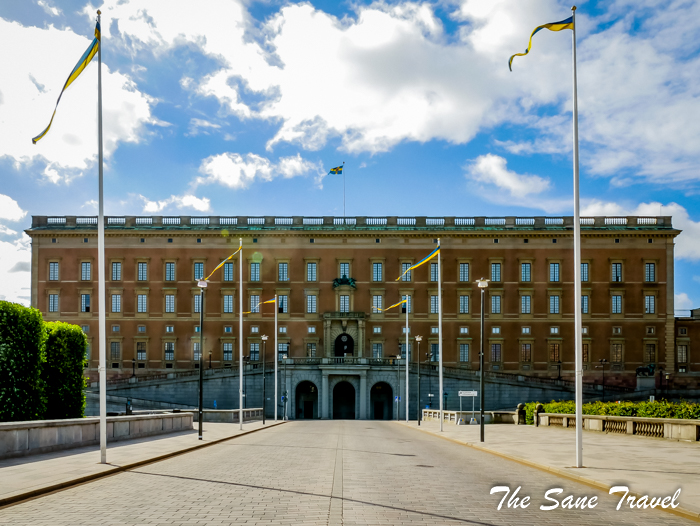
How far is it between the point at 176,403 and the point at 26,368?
1929 inches

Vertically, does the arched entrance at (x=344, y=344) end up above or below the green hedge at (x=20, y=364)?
below

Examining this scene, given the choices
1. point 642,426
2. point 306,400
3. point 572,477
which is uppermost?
point 572,477

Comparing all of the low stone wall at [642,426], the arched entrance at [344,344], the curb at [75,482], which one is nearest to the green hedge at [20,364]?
the curb at [75,482]

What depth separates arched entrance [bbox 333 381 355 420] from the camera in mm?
→ 78062

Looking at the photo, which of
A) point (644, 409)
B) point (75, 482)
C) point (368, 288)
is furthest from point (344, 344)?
point (75, 482)

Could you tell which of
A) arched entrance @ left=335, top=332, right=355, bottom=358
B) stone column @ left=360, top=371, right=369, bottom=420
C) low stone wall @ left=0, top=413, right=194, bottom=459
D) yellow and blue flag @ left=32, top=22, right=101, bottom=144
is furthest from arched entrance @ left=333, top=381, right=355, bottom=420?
yellow and blue flag @ left=32, top=22, right=101, bottom=144

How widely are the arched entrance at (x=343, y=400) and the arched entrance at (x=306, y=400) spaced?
244cm

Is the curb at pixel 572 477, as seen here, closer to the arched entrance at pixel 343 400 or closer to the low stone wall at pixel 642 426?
the low stone wall at pixel 642 426

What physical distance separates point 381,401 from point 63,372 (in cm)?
5178

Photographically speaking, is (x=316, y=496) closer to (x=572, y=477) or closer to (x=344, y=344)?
(x=572, y=477)

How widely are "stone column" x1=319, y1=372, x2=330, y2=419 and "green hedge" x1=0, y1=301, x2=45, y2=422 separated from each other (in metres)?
49.8

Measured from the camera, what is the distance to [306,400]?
77.3 metres

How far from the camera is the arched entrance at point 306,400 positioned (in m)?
76.8

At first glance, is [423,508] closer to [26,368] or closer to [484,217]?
[26,368]
